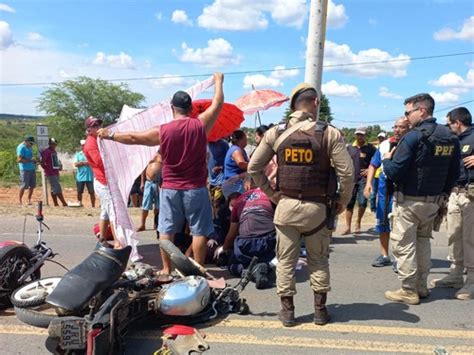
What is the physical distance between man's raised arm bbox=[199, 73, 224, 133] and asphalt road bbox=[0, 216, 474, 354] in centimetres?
188

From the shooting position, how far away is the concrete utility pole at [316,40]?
25.5 feet

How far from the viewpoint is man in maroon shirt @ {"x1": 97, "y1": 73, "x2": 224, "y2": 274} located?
15.9ft

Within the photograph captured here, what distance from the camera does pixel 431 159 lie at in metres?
4.44

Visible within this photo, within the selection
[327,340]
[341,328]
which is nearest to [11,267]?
[327,340]

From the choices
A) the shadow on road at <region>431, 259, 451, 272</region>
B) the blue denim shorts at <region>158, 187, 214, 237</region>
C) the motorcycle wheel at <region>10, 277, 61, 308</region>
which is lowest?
the shadow on road at <region>431, 259, 451, 272</region>

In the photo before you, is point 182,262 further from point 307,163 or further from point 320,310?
point 307,163

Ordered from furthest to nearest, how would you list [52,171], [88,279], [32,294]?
[52,171] → [32,294] → [88,279]

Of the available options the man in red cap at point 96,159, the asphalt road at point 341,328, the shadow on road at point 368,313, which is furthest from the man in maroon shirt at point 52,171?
the shadow on road at point 368,313

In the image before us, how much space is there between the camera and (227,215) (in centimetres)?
642

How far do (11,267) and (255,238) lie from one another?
8.34 feet

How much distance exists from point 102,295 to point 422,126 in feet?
10.8

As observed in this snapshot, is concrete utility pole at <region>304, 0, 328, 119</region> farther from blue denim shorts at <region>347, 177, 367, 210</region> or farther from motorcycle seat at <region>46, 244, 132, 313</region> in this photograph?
motorcycle seat at <region>46, 244, 132, 313</region>

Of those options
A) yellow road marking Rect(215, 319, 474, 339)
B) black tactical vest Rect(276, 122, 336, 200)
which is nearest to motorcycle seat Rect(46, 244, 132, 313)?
yellow road marking Rect(215, 319, 474, 339)

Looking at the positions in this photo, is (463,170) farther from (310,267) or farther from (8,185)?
(8,185)
